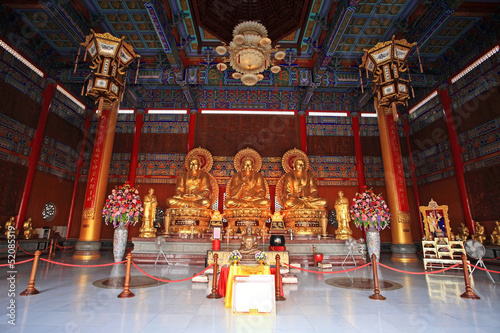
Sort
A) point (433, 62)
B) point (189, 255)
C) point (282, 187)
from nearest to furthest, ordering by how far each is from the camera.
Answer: point (189, 255) → point (433, 62) → point (282, 187)

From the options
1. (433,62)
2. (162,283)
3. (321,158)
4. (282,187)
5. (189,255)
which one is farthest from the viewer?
(321,158)

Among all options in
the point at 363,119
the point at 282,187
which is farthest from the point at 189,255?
the point at 363,119

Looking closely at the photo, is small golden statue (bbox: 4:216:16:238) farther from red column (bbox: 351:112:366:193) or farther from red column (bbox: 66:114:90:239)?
red column (bbox: 351:112:366:193)

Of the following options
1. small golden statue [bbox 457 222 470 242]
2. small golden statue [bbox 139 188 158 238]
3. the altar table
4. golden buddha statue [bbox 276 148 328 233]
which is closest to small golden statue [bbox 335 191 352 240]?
golden buddha statue [bbox 276 148 328 233]

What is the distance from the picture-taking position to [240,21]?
8117 millimetres

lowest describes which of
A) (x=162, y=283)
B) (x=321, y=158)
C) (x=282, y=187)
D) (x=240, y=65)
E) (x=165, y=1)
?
(x=162, y=283)

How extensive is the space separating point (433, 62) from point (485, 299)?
8.28 meters

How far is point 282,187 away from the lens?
381 inches

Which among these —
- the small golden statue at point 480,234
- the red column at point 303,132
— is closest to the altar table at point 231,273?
the small golden statue at point 480,234

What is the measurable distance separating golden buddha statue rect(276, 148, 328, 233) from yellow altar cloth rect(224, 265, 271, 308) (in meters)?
4.33

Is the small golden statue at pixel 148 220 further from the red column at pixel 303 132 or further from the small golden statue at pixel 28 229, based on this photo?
the red column at pixel 303 132

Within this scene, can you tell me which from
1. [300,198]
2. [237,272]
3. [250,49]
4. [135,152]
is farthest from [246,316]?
[135,152]

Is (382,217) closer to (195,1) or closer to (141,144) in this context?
(195,1)

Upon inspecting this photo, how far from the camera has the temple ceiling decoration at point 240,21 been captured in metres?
6.78
